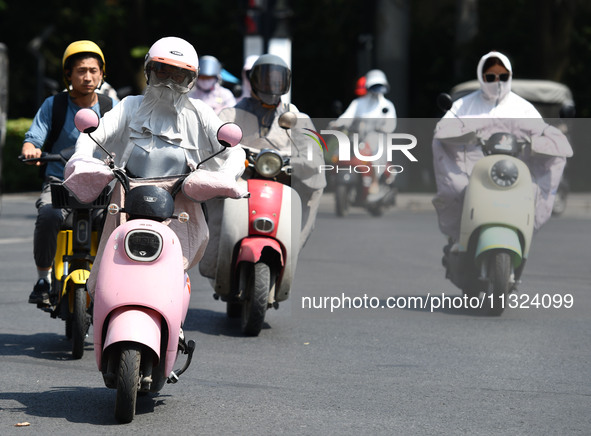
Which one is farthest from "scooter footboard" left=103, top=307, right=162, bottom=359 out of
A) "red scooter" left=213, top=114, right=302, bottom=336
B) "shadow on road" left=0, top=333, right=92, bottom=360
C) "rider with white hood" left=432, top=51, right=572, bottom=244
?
"rider with white hood" left=432, top=51, right=572, bottom=244

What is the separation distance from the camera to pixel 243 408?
616cm

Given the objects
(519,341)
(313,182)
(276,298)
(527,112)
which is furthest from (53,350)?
(527,112)

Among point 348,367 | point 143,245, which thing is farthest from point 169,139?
point 348,367

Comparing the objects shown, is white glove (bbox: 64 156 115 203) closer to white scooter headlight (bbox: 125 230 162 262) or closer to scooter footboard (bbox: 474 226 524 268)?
white scooter headlight (bbox: 125 230 162 262)

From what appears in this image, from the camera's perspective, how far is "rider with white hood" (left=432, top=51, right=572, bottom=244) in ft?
33.0

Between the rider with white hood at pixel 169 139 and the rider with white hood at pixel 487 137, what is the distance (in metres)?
3.85

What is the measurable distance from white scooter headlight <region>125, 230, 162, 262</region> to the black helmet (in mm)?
3543

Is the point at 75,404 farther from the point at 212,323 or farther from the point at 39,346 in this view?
the point at 212,323

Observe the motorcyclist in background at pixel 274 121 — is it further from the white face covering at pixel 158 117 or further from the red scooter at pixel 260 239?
the white face covering at pixel 158 117

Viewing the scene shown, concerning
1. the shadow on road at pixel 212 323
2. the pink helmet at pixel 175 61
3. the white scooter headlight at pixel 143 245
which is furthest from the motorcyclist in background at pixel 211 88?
the white scooter headlight at pixel 143 245

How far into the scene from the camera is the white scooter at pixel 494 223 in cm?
955

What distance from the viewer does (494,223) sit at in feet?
32.0

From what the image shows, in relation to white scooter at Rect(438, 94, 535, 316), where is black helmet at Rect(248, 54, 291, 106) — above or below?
above

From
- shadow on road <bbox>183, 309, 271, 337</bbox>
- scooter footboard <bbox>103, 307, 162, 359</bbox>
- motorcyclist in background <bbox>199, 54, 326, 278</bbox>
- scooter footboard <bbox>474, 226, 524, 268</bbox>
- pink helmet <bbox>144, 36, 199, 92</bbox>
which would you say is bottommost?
shadow on road <bbox>183, 309, 271, 337</bbox>
